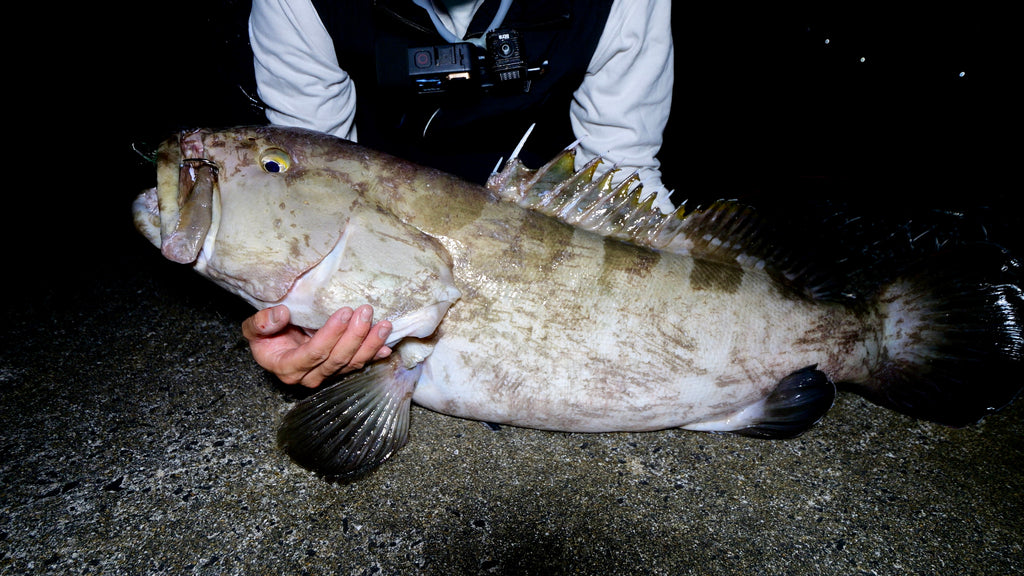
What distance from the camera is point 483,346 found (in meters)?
1.69

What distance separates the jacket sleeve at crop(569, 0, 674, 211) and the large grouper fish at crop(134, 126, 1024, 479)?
60 cm

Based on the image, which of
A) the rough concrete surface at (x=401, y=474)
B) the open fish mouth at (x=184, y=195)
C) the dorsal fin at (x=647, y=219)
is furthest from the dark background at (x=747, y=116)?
A: the open fish mouth at (x=184, y=195)

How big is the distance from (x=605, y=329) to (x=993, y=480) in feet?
5.46

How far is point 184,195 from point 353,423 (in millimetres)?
938

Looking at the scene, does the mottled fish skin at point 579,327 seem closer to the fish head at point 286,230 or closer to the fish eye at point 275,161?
the fish head at point 286,230

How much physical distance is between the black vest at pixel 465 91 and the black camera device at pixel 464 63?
Answer: 7 cm

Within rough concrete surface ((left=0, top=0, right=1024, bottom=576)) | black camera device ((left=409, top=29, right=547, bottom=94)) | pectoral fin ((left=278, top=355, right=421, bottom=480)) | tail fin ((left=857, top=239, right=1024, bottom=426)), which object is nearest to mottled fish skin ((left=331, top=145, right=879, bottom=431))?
pectoral fin ((left=278, top=355, right=421, bottom=480))

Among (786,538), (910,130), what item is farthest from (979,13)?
(786,538)

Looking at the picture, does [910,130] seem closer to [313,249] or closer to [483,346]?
[483,346]

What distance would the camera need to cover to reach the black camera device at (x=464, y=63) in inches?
86.4

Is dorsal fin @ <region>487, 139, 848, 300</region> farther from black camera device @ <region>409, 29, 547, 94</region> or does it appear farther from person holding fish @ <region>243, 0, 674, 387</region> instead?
black camera device @ <region>409, 29, 547, 94</region>

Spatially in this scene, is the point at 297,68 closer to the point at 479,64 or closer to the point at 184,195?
the point at 479,64

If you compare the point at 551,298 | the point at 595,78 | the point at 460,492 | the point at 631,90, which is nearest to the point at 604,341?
the point at 551,298

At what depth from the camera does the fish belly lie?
5.57ft
